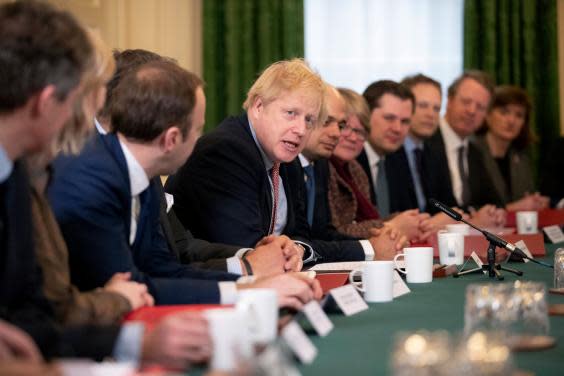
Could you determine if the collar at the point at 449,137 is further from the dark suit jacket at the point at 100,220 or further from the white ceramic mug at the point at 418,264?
the dark suit jacket at the point at 100,220

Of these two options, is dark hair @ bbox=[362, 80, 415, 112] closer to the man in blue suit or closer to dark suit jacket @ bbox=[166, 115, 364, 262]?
dark suit jacket @ bbox=[166, 115, 364, 262]

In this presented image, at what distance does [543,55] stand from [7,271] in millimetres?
6347

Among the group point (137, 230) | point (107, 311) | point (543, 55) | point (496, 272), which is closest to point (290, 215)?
point (496, 272)

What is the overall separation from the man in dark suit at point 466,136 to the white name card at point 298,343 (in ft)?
15.8

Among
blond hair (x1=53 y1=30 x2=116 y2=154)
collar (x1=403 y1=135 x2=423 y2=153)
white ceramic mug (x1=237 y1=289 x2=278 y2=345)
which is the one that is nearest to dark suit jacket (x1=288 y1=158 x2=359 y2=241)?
collar (x1=403 y1=135 x2=423 y2=153)

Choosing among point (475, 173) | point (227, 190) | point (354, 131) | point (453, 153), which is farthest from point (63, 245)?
point (475, 173)

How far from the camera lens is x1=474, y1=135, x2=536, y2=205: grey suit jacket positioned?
22.6 ft

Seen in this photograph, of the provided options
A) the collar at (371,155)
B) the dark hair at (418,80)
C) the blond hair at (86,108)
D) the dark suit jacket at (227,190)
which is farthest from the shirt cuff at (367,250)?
the dark hair at (418,80)

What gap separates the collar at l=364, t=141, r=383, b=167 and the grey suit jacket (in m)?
1.54

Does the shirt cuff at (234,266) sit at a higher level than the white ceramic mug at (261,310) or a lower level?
lower

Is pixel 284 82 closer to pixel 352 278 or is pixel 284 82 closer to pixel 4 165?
pixel 352 278

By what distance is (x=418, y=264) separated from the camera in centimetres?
308

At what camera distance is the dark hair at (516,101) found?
713 centimetres

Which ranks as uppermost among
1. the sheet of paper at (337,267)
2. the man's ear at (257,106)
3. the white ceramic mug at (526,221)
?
the man's ear at (257,106)
